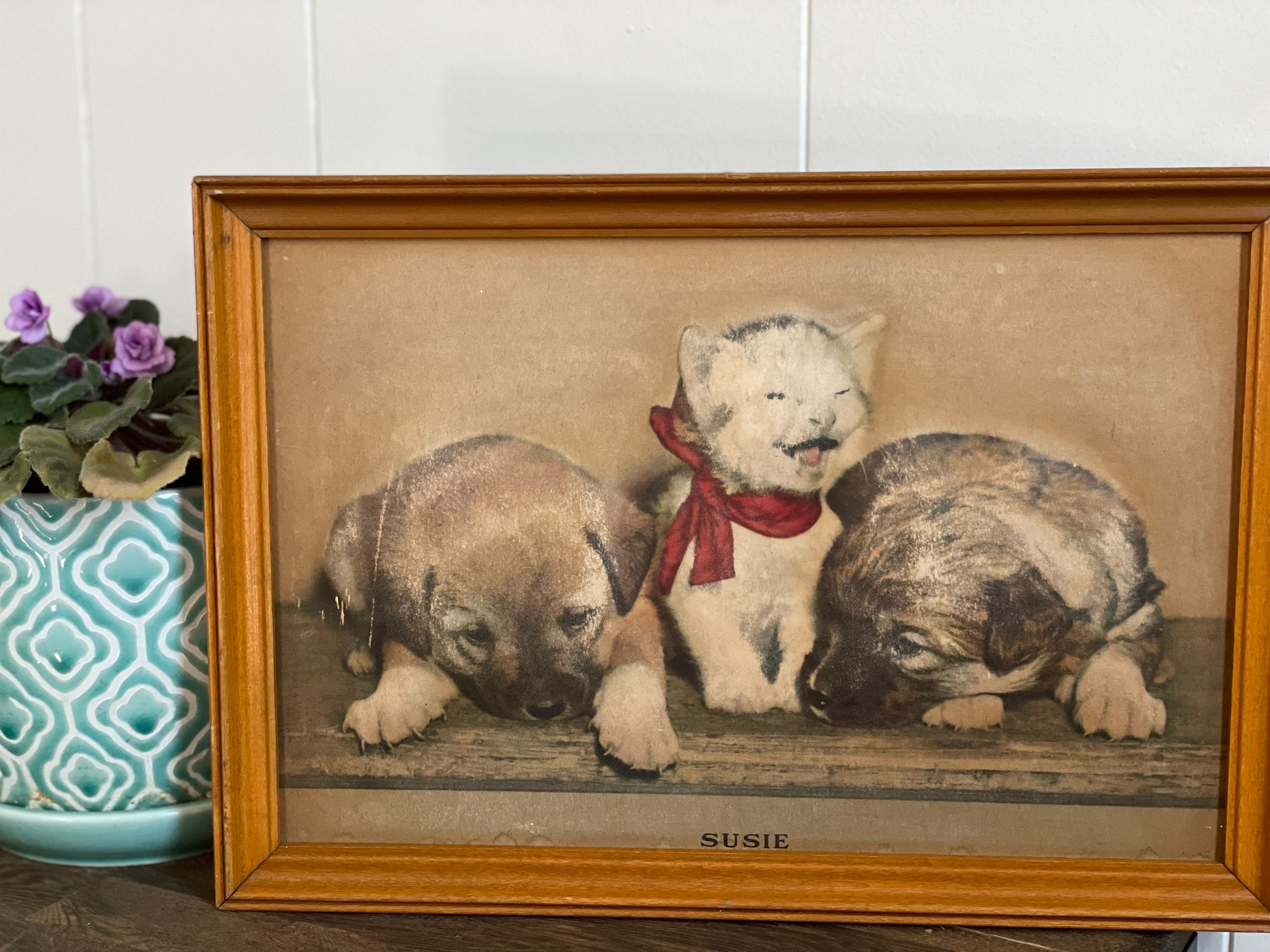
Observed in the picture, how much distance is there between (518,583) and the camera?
54 centimetres

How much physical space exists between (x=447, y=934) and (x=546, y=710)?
0.46ft

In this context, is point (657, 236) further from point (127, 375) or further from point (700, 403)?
point (127, 375)

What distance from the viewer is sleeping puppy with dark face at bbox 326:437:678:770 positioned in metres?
0.54

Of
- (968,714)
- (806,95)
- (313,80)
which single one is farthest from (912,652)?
(313,80)

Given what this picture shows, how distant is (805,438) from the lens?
0.53m

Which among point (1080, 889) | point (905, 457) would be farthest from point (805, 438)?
point (1080, 889)

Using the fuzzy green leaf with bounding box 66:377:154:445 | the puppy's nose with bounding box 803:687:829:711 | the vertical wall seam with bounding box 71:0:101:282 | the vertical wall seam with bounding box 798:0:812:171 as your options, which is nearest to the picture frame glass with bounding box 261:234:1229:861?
the puppy's nose with bounding box 803:687:829:711

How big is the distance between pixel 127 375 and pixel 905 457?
21.3 inches

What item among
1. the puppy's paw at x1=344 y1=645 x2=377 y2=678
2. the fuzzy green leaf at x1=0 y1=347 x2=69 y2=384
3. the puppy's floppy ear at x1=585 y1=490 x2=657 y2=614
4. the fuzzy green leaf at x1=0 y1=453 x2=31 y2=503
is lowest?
the puppy's paw at x1=344 y1=645 x2=377 y2=678

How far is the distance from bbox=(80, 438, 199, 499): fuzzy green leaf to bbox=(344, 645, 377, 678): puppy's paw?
0.15 meters

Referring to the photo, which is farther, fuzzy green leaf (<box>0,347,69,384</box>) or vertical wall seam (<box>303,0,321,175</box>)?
vertical wall seam (<box>303,0,321,175</box>)

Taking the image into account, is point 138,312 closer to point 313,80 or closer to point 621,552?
point 313,80

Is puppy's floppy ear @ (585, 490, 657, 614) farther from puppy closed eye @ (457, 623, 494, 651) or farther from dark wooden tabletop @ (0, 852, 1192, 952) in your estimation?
dark wooden tabletop @ (0, 852, 1192, 952)

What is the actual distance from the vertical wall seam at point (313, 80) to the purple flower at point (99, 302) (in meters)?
0.18
